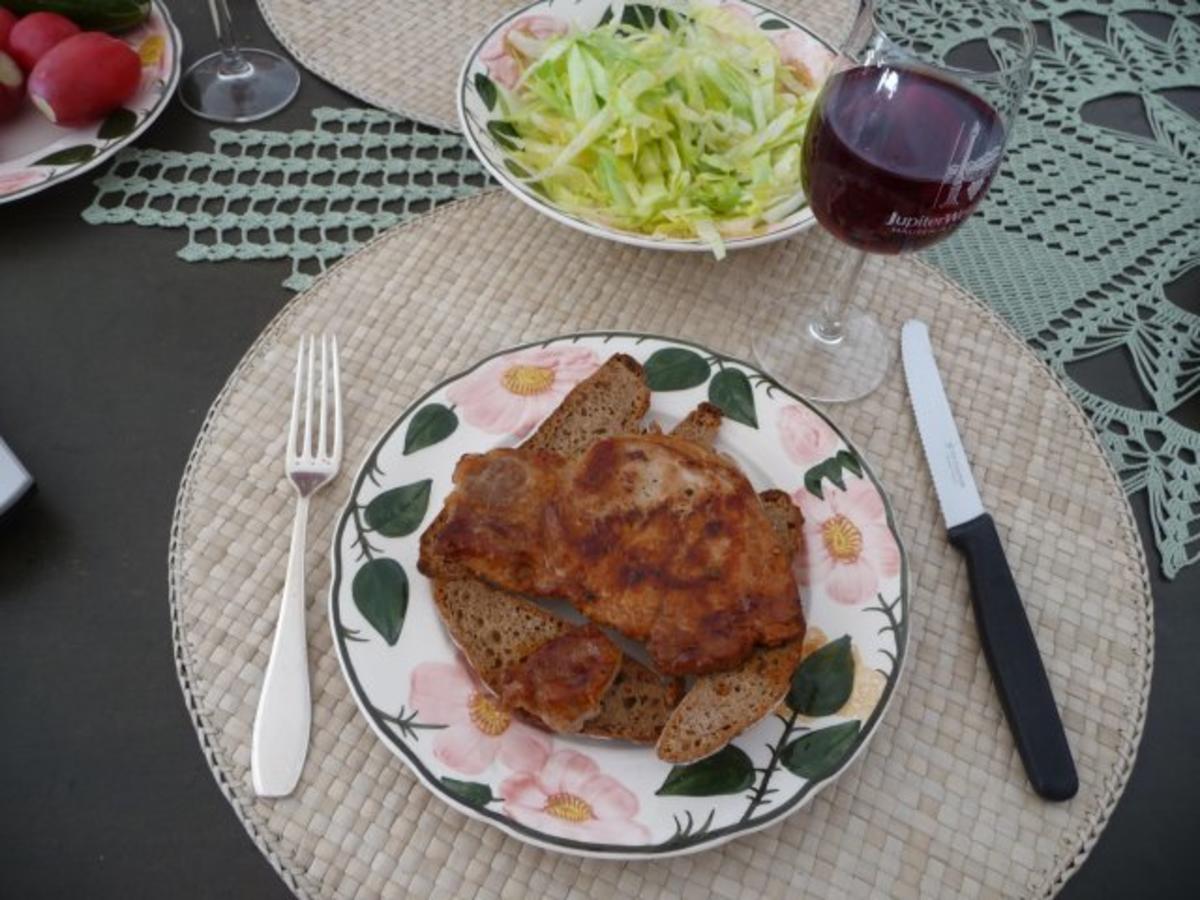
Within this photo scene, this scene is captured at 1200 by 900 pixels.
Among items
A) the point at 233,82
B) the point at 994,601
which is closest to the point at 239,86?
the point at 233,82

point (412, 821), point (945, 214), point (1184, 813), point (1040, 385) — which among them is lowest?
point (1184, 813)

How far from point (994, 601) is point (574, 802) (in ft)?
2.04

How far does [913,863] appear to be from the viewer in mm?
1051

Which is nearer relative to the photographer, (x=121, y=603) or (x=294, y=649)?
(x=294, y=649)

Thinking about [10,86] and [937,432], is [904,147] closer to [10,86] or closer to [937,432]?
[937,432]

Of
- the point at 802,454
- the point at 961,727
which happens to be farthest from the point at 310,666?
the point at 961,727

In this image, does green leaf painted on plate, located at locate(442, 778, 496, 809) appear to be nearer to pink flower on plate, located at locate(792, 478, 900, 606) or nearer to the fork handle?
the fork handle

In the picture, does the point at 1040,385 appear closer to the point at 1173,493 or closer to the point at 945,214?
the point at 1173,493

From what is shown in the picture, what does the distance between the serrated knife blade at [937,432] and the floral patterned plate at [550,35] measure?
27 centimetres

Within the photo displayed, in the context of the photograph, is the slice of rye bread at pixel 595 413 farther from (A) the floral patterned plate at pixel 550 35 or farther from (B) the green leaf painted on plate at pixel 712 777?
(B) the green leaf painted on plate at pixel 712 777

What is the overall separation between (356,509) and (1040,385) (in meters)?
1.10

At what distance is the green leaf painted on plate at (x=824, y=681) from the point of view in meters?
1.06

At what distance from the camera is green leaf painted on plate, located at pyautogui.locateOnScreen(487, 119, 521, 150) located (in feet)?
5.35

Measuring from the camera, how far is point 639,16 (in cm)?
190
